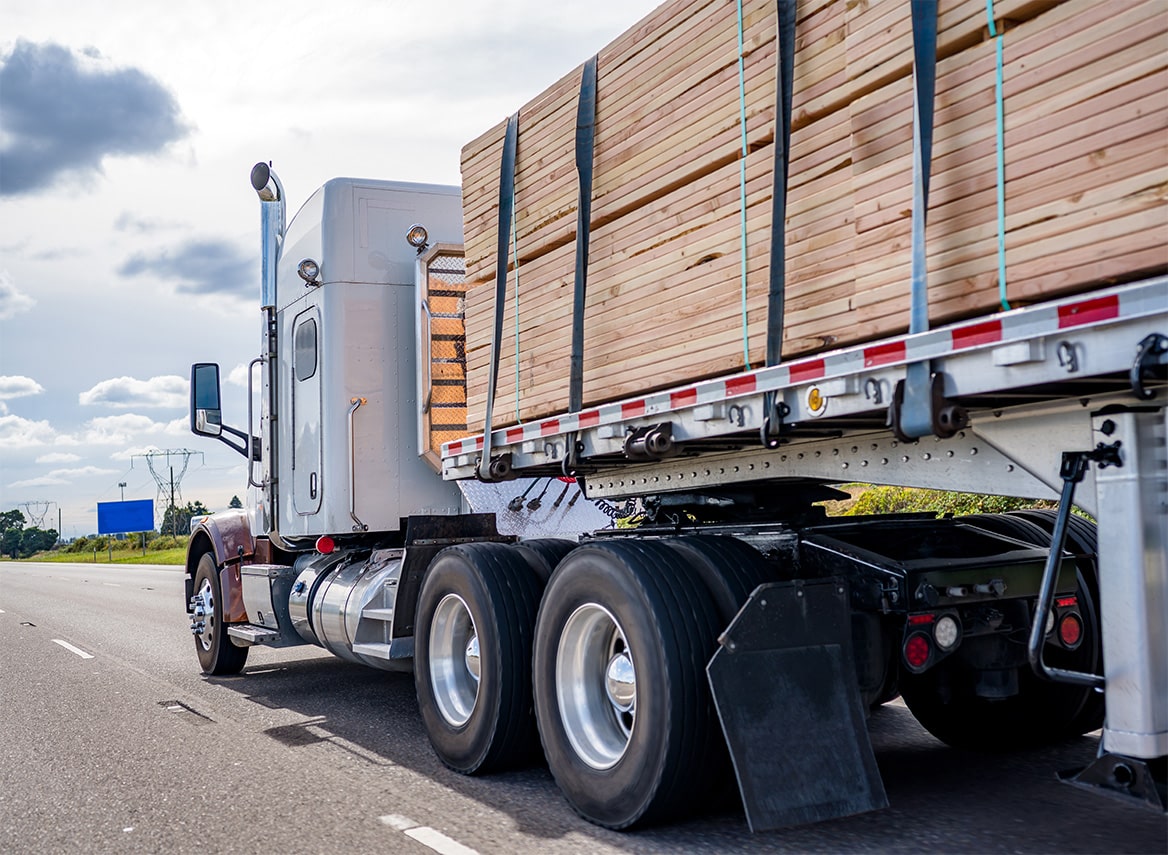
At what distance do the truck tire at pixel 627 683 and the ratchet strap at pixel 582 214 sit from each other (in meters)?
0.86

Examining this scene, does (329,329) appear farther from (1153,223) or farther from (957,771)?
(1153,223)

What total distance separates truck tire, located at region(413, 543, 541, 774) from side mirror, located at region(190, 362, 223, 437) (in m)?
3.72

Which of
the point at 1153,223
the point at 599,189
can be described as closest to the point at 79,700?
the point at 599,189

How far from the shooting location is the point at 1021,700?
5.60m

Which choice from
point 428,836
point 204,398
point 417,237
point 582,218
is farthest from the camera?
point 204,398

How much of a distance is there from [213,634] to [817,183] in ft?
23.7

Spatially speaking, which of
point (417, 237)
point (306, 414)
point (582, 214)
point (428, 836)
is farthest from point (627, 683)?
point (306, 414)

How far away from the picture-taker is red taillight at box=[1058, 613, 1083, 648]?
4.80m

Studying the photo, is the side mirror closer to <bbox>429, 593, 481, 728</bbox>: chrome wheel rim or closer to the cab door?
the cab door

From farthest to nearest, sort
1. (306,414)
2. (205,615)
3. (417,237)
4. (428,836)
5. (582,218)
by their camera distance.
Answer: (205,615) < (306,414) < (417,237) < (582,218) < (428,836)

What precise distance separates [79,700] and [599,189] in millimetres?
5956

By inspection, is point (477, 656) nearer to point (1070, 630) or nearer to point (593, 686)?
point (593, 686)

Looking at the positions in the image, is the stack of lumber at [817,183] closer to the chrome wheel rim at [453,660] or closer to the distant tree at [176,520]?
the chrome wheel rim at [453,660]

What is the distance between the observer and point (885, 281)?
381cm
